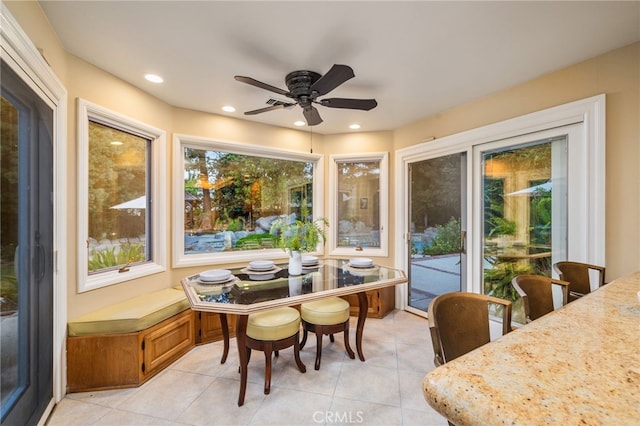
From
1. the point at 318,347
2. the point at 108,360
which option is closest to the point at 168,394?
the point at 108,360

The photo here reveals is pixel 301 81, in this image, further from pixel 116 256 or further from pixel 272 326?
pixel 116 256

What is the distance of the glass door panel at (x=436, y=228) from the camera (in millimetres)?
3395

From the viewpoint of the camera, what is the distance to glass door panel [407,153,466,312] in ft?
11.1

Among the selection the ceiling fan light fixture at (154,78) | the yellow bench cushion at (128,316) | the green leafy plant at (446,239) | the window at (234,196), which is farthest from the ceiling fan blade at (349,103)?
the yellow bench cushion at (128,316)

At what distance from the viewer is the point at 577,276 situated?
208cm

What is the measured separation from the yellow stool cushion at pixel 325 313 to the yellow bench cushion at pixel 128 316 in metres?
1.25

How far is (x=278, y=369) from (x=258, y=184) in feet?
7.83

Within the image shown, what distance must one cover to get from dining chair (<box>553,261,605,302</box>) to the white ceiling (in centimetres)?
167

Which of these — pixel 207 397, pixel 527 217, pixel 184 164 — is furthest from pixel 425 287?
pixel 184 164

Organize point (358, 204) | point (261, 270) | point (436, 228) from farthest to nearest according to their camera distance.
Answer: point (358, 204), point (436, 228), point (261, 270)

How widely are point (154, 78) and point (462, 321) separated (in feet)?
10.3

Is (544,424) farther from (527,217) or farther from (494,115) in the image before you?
(494,115)

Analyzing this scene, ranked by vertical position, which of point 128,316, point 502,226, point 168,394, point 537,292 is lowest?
point 168,394

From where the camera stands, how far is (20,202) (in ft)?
5.48
